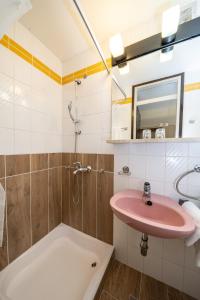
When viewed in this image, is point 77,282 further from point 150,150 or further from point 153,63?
point 153,63

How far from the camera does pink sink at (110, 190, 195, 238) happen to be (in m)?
0.65

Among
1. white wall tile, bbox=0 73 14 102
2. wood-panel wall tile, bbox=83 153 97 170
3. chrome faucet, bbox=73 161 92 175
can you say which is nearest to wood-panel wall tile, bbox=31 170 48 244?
chrome faucet, bbox=73 161 92 175

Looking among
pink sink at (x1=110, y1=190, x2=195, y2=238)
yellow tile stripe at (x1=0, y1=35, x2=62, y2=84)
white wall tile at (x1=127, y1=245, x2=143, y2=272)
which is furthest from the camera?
white wall tile at (x1=127, y1=245, x2=143, y2=272)

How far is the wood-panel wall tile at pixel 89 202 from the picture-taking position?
1.35m

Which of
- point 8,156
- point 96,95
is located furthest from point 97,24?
point 8,156

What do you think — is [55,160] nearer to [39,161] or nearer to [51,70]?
[39,161]

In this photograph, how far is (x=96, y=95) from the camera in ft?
4.37

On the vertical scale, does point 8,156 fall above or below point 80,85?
below

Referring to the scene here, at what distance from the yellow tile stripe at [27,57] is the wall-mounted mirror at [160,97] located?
2.36ft

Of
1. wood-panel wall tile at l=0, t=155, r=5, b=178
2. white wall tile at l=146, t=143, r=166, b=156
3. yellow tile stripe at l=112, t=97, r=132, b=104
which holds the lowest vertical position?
wood-panel wall tile at l=0, t=155, r=5, b=178

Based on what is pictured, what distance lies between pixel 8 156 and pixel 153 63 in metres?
1.49

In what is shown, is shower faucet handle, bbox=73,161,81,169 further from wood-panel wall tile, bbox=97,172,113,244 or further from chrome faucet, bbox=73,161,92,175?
wood-panel wall tile, bbox=97,172,113,244

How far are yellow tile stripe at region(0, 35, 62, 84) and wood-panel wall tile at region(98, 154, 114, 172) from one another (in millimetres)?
1095

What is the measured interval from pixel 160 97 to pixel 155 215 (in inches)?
38.4
